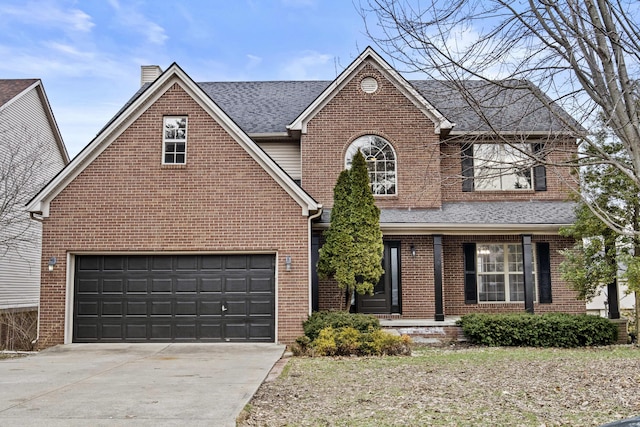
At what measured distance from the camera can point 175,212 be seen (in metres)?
14.4

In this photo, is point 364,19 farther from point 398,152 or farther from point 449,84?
point 398,152

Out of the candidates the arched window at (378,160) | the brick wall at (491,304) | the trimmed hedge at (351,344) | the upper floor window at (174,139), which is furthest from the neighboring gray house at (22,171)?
the brick wall at (491,304)

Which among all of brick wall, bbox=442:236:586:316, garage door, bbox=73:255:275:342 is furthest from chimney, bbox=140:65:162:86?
brick wall, bbox=442:236:586:316

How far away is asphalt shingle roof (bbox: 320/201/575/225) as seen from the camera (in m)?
16.5

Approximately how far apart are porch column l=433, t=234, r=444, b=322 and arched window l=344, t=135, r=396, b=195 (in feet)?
7.62

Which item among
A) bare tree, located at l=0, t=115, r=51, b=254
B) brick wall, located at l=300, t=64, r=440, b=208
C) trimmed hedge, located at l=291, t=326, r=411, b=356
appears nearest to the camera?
trimmed hedge, located at l=291, t=326, r=411, b=356

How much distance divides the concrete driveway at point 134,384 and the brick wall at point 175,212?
2.31 metres

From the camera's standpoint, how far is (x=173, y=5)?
421 inches

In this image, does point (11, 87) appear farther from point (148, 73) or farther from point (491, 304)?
point (491, 304)

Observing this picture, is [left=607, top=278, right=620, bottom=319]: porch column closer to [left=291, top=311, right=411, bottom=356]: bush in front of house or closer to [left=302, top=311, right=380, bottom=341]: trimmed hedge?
[left=291, top=311, right=411, bottom=356]: bush in front of house

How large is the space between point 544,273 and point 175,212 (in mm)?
10818

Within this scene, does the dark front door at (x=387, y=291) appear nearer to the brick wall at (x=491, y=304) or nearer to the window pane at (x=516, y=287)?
the brick wall at (x=491, y=304)

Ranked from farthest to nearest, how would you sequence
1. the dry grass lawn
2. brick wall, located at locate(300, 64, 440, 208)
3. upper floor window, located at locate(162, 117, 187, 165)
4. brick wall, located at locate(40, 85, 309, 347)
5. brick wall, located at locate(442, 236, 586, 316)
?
brick wall, located at locate(300, 64, 440, 208) → brick wall, located at locate(442, 236, 586, 316) → upper floor window, located at locate(162, 117, 187, 165) → brick wall, located at locate(40, 85, 309, 347) → the dry grass lawn

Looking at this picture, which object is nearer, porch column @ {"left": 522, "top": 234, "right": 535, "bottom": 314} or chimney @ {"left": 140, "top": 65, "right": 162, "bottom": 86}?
porch column @ {"left": 522, "top": 234, "right": 535, "bottom": 314}
